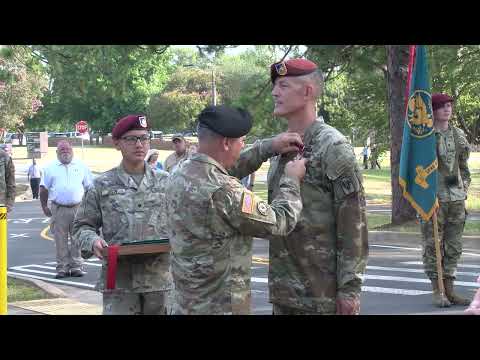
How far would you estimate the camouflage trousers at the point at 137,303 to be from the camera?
6000 millimetres

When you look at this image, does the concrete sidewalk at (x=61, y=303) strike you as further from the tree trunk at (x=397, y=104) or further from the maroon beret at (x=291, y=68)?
the tree trunk at (x=397, y=104)

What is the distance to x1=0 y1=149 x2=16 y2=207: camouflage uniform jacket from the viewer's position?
43.7 feet

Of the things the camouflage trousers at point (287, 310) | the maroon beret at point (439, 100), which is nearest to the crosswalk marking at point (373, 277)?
the maroon beret at point (439, 100)

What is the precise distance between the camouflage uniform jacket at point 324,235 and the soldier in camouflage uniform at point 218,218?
0.18 metres

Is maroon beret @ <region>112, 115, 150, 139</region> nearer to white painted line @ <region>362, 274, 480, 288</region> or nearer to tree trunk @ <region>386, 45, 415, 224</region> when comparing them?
white painted line @ <region>362, 274, 480, 288</region>

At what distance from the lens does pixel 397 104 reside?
18.0 metres

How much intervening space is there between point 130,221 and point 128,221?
0.01m

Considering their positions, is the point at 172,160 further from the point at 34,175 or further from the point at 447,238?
the point at 34,175

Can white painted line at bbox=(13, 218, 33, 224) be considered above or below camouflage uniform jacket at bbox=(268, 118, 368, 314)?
below

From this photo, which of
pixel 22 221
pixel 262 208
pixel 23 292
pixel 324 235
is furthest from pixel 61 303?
pixel 22 221

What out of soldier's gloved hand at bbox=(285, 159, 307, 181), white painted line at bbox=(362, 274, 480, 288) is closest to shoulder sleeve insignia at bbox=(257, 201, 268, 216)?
soldier's gloved hand at bbox=(285, 159, 307, 181)

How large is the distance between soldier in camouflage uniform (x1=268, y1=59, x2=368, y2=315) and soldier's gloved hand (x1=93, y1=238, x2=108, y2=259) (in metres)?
1.45
